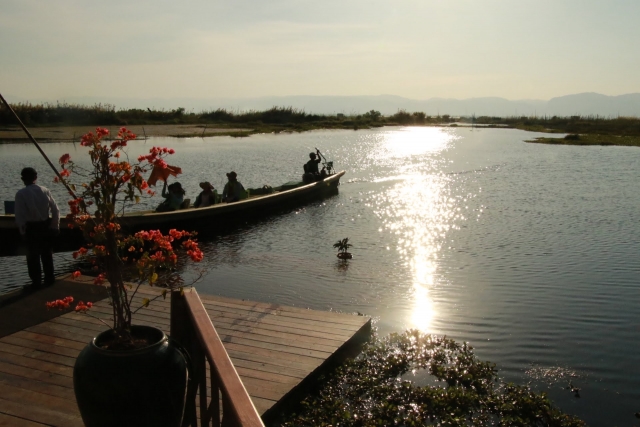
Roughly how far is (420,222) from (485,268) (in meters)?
5.47

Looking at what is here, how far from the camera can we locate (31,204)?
745cm

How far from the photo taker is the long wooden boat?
39.1 ft

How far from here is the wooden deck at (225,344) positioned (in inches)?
173

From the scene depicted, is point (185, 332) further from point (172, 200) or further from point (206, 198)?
point (206, 198)

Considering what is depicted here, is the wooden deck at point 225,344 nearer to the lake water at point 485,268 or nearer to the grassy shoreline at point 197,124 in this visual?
the lake water at point 485,268

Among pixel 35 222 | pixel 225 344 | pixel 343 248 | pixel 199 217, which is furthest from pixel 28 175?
pixel 199 217

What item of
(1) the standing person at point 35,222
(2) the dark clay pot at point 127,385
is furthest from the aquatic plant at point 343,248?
(2) the dark clay pot at point 127,385

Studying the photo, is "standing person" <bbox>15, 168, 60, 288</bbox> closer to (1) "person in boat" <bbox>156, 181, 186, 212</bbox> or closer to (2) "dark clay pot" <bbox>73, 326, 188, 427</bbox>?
(2) "dark clay pot" <bbox>73, 326, 188, 427</bbox>

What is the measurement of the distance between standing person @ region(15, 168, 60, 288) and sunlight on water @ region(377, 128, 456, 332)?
4852mm

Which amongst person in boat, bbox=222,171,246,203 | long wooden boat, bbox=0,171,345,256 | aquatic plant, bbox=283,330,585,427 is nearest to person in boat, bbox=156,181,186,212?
long wooden boat, bbox=0,171,345,256

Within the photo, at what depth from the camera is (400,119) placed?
104 meters

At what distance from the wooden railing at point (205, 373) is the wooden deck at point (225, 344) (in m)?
0.81

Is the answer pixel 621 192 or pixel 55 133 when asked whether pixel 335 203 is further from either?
pixel 55 133

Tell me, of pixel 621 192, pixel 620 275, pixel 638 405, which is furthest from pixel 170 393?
pixel 621 192
